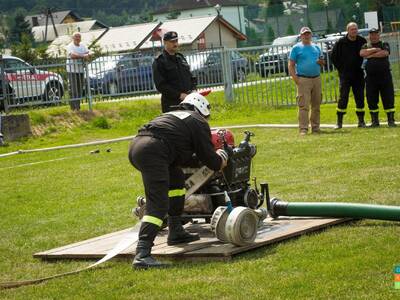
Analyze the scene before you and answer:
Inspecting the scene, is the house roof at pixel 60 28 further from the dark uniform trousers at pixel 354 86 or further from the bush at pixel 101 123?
the dark uniform trousers at pixel 354 86

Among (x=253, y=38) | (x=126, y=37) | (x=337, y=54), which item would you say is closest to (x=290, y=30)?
(x=253, y=38)

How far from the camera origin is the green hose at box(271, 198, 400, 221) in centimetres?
907

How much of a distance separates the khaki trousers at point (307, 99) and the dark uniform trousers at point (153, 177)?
10310mm

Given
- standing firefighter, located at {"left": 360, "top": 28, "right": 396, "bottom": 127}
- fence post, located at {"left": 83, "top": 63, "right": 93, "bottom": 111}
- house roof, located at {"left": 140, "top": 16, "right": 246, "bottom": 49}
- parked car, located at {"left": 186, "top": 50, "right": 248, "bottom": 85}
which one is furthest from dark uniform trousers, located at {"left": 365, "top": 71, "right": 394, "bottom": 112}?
house roof, located at {"left": 140, "top": 16, "right": 246, "bottom": 49}

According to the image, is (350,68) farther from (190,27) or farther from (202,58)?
(190,27)

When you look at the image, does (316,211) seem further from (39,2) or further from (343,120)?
(39,2)

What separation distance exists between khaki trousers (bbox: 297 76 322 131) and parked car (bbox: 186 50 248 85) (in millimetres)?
8297

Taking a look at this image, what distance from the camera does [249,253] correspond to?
8.77 metres

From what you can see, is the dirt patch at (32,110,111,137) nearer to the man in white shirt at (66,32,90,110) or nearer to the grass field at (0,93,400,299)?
the man in white shirt at (66,32,90,110)

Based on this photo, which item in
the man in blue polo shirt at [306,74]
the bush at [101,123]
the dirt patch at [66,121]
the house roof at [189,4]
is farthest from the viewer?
the house roof at [189,4]

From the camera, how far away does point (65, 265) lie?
9141mm

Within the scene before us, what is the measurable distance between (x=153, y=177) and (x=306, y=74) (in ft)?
34.9

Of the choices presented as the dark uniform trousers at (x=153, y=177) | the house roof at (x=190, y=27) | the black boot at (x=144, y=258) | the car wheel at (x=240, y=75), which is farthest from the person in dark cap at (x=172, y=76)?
the house roof at (x=190, y=27)

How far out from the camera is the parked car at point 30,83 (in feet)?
78.4
